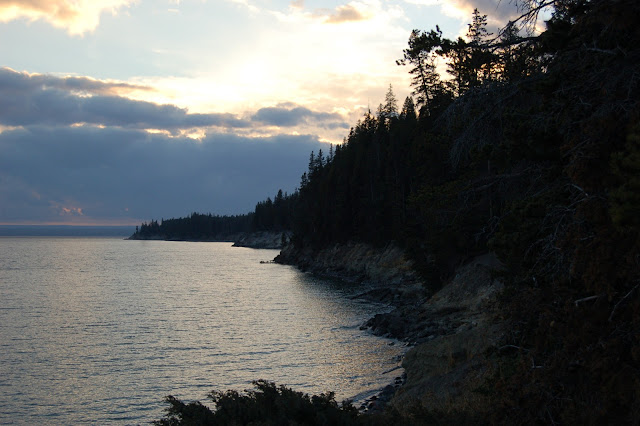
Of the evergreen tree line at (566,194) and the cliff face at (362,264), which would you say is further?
the cliff face at (362,264)

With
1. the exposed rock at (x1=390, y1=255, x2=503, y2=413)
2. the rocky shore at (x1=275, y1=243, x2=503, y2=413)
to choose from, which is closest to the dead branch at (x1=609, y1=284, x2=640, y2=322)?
the exposed rock at (x1=390, y1=255, x2=503, y2=413)

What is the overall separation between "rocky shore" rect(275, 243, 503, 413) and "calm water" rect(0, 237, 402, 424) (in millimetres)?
2338

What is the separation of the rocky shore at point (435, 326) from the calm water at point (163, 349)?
234 centimetres

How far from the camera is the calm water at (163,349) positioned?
68.9 feet

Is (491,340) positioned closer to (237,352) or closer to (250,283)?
(237,352)

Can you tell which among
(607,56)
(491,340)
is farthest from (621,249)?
(491,340)

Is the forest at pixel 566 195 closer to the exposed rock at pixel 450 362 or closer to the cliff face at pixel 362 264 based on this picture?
the exposed rock at pixel 450 362

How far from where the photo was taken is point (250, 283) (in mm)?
66938

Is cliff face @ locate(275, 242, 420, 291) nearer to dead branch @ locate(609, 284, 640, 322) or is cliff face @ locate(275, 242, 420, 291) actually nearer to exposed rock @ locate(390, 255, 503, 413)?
exposed rock @ locate(390, 255, 503, 413)

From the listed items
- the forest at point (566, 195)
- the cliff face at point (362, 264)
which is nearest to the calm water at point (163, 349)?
the cliff face at point (362, 264)

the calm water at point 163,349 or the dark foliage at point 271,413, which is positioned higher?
the dark foliage at point 271,413

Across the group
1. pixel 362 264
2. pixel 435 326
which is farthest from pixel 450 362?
pixel 362 264

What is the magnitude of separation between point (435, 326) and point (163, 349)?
16.0m

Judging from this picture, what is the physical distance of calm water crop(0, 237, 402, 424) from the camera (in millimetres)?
21016
